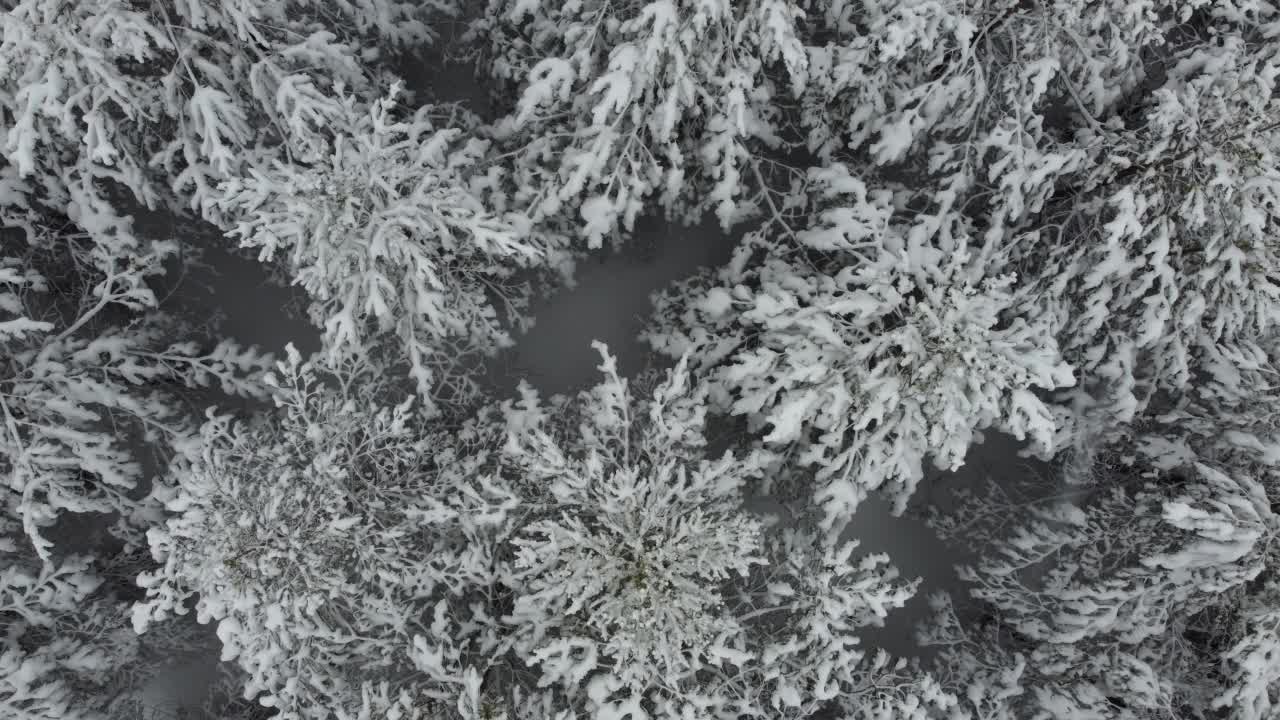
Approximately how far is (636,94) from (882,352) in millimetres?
3171

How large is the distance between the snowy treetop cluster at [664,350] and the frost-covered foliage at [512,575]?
5 cm

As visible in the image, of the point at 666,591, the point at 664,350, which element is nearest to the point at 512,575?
the point at 666,591

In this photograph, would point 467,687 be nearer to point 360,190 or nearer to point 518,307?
point 360,190

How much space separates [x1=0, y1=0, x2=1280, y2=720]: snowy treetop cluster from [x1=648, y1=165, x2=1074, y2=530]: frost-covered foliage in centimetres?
4

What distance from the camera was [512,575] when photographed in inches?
250

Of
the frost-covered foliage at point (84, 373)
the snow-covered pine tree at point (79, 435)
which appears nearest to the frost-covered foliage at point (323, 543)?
the frost-covered foliage at point (84, 373)

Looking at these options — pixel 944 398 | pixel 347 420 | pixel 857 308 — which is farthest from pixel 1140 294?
pixel 347 420

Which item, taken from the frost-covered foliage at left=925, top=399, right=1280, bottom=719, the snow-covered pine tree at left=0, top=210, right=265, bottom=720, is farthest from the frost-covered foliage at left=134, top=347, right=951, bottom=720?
the frost-covered foliage at left=925, top=399, right=1280, bottom=719

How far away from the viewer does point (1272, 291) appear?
19.4 ft

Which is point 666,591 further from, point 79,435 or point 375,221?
point 79,435

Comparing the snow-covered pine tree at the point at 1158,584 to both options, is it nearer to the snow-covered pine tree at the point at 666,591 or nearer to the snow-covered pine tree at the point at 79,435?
the snow-covered pine tree at the point at 666,591

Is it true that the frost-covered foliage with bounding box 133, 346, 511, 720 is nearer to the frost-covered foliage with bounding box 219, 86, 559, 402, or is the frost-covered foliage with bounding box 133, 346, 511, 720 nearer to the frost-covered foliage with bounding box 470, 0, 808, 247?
the frost-covered foliage with bounding box 219, 86, 559, 402

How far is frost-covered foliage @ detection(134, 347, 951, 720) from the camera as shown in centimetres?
579

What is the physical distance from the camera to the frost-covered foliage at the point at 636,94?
18.8ft
